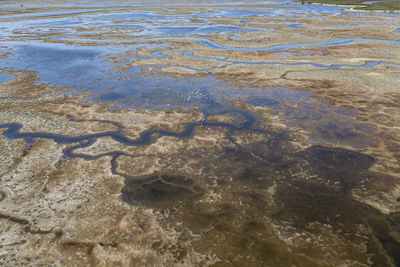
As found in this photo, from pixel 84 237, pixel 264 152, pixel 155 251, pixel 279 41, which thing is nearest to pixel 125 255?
pixel 155 251

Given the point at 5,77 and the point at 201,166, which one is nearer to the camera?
the point at 201,166

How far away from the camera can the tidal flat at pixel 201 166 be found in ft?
18.7

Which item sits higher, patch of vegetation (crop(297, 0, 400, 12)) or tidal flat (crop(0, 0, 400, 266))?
patch of vegetation (crop(297, 0, 400, 12))

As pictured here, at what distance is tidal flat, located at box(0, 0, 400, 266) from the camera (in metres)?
5.70

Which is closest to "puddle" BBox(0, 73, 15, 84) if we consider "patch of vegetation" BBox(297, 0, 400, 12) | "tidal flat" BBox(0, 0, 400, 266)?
"tidal flat" BBox(0, 0, 400, 266)

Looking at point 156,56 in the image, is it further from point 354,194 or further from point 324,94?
point 354,194

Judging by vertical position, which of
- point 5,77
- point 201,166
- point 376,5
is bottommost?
point 201,166

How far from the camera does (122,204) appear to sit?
6.84 meters

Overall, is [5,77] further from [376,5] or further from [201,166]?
[376,5]

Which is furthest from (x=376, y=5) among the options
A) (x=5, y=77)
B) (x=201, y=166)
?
(x=5, y=77)

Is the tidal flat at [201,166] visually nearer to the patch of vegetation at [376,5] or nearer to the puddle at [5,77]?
the puddle at [5,77]

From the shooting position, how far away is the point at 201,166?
27.3 feet

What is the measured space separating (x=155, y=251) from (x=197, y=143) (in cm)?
464

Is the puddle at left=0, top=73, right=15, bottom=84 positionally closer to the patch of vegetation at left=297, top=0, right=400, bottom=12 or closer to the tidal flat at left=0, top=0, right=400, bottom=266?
the tidal flat at left=0, top=0, right=400, bottom=266
